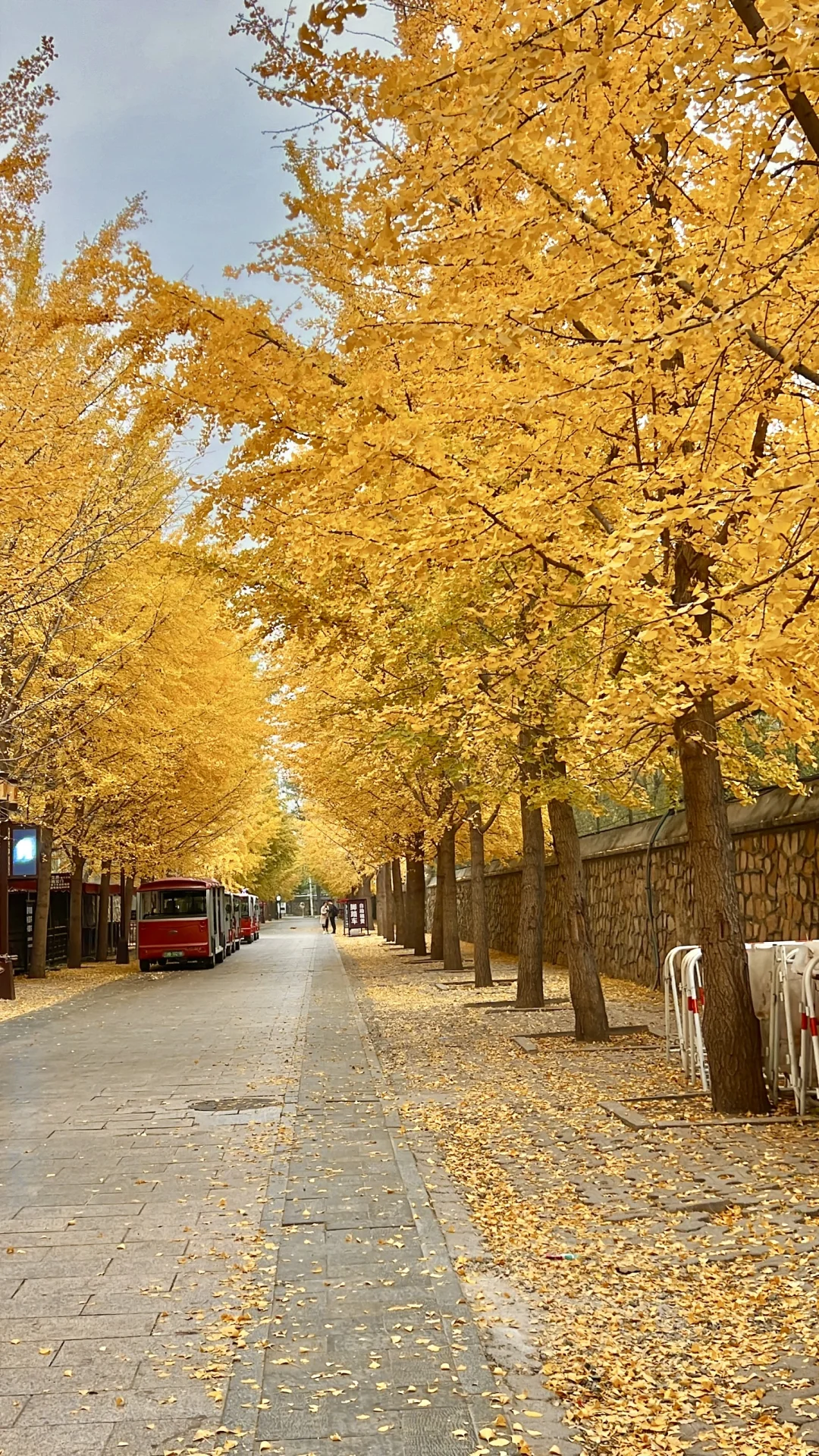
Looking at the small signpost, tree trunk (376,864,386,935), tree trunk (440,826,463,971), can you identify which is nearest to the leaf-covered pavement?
tree trunk (440,826,463,971)

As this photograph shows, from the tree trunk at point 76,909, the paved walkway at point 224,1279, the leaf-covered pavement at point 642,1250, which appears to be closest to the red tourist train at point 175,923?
the tree trunk at point 76,909

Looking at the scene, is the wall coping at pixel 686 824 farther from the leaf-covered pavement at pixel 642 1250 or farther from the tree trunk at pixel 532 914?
the leaf-covered pavement at pixel 642 1250

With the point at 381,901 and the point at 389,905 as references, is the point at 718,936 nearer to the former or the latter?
the point at 389,905

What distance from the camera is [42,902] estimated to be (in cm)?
2516

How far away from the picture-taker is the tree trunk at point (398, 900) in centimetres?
3838

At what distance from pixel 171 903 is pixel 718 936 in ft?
86.6

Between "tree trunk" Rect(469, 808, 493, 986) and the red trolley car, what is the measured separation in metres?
13.9

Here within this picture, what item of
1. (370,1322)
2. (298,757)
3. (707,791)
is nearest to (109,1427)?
(370,1322)

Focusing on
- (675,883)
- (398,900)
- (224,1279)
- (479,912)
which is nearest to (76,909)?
(479,912)

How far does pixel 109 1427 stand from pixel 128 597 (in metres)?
17.7

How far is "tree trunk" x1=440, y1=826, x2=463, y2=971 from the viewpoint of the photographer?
2491 cm

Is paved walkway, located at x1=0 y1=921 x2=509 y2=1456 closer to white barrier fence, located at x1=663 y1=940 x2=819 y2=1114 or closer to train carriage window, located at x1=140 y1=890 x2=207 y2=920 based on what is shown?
white barrier fence, located at x1=663 y1=940 x2=819 y2=1114

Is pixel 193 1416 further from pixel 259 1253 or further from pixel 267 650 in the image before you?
pixel 267 650

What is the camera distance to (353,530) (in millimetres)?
7258
